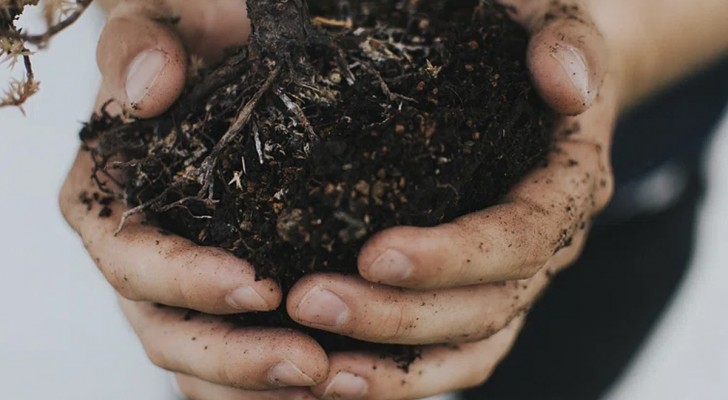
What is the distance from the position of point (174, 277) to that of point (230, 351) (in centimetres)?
12

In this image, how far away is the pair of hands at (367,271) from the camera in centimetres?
75

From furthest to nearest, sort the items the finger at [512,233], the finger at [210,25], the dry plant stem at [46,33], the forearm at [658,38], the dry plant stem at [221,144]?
the forearm at [658,38]
the finger at [210,25]
the dry plant stem at [221,144]
the finger at [512,233]
the dry plant stem at [46,33]

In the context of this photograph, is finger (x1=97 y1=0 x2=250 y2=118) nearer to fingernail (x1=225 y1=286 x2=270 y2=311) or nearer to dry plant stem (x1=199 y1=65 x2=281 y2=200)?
dry plant stem (x1=199 y1=65 x2=281 y2=200)

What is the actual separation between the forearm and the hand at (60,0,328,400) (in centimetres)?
82

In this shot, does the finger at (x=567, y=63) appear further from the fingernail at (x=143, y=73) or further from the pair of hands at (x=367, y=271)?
the fingernail at (x=143, y=73)

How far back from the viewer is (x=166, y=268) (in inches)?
31.9

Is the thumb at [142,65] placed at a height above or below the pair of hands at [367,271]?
above

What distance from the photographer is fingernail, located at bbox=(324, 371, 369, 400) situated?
0.85 m

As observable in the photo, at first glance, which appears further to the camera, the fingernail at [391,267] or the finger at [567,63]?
the finger at [567,63]

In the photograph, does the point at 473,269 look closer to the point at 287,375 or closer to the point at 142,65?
the point at 287,375

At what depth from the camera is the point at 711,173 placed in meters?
1.64

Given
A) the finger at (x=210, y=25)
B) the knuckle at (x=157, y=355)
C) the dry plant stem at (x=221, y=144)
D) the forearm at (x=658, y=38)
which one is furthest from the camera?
the forearm at (x=658, y=38)

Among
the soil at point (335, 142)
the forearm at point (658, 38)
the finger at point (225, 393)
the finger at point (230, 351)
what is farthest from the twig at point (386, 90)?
the forearm at point (658, 38)

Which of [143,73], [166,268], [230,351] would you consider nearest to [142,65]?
[143,73]
